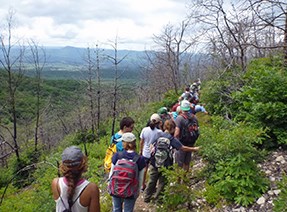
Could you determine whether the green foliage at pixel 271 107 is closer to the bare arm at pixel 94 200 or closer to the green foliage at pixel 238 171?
the green foliage at pixel 238 171

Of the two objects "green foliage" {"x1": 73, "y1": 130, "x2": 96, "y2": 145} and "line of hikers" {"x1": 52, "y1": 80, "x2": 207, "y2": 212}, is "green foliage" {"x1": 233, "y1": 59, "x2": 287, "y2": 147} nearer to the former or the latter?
"line of hikers" {"x1": 52, "y1": 80, "x2": 207, "y2": 212}

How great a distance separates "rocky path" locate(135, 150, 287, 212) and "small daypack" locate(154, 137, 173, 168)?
102 cm

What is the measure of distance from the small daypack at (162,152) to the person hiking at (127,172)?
107 cm

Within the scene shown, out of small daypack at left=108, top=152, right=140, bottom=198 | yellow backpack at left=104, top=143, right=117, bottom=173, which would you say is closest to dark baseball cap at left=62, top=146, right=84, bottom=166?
small daypack at left=108, top=152, right=140, bottom=198

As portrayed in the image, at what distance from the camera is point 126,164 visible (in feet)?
11.5

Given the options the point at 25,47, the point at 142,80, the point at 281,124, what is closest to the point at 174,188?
the point at 281,124

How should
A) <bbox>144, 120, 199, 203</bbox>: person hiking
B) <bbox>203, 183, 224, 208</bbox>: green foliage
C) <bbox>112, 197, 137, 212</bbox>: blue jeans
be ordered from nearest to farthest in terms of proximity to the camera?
1. <bbox>112, 197, 137, 212</bbox>: blue jeans
2. <bbox>144, 120, 199, 203</bbox>: person hiking
3. <bbox>203, 183, 224, 208</bbox>: green foliage

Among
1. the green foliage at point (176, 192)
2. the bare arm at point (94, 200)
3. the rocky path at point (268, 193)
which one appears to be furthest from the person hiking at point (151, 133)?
the bare arm at point (94, 200)

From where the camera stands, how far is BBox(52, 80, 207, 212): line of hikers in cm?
227

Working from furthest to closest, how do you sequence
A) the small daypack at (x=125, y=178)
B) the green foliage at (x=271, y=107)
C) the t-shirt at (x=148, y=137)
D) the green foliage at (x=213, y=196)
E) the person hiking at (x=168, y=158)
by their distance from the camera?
the green foliage at (x=271, y=107) < the t-shirt at (x=148, y=137) < the green foliage at (x=213, y=196) < the person hiking at (x=168, y=158) < the small daypack at (x=125, y=178)

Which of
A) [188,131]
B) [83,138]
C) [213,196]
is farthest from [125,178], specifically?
[83,138]

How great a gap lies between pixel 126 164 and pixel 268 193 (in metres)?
2.49

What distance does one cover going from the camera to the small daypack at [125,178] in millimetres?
3490

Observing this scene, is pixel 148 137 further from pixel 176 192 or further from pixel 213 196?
pixel 213 196
